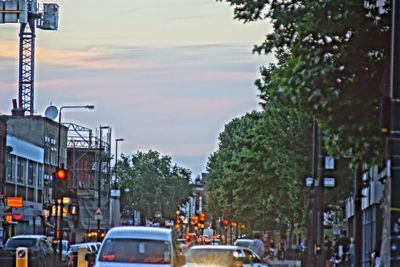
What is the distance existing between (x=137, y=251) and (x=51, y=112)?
244 feet

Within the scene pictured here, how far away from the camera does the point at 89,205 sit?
342 feet

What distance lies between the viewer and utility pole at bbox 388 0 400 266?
17.7 metres

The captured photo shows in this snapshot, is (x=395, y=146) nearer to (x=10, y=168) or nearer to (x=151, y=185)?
(x=10, y=168)

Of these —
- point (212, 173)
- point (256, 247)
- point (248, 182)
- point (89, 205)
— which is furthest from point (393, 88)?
point (212, 173)

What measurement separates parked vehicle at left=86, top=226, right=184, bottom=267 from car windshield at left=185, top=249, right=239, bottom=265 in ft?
33.5

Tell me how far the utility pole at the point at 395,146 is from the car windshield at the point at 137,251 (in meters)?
9.22

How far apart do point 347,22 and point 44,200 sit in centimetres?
7794

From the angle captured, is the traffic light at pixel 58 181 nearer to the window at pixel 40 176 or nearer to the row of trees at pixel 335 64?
the row of trees at pixel 335 64

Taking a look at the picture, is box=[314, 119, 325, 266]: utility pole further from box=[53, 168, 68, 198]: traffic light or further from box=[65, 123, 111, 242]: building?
box=[65, 123, 111, 242]: building

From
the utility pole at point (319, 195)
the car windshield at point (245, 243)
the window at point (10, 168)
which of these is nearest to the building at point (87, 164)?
the window at point (10, 168)

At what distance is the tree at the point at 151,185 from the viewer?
453 ft

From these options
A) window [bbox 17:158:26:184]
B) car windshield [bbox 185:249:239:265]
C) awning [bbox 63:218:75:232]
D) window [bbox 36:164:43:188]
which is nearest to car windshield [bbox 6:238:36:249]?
car windshield [bbox 185:249:239:265]

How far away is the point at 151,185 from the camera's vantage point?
14238 centimetres

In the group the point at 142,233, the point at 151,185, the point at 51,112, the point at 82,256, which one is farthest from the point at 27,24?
the point at 142,233
